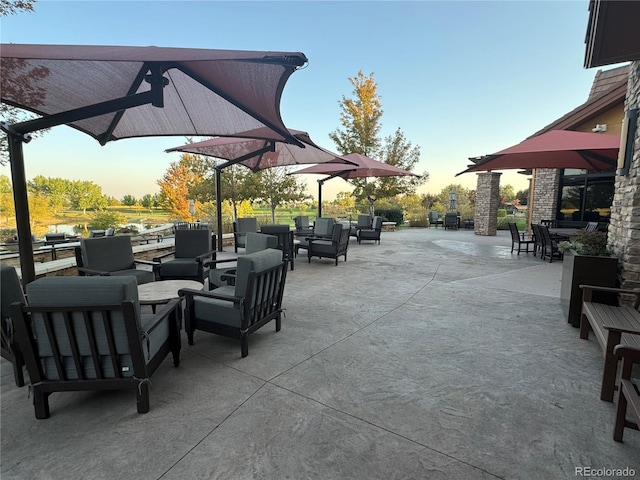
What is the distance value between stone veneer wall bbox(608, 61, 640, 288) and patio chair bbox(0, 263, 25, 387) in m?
5.28

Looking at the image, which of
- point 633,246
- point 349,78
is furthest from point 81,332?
point 349,78

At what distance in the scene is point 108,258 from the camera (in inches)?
167

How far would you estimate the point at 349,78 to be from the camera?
1596 centimetres

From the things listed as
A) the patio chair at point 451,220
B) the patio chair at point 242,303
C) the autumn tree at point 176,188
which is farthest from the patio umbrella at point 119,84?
the patio chair at point 451,220

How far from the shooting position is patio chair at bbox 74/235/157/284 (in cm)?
404

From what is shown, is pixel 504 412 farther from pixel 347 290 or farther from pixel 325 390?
pixel 347 290

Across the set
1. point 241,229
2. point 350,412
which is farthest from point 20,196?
point 241,229

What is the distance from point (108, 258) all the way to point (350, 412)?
12.9 ft

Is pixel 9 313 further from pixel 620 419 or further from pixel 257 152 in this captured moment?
pixel 257 152

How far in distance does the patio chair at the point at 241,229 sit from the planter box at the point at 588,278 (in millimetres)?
6619

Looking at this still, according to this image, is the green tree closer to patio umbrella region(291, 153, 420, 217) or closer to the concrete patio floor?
patio umbrella region(291, 153, 420, 217)

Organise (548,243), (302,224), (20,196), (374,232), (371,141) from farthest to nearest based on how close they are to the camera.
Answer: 1. (371,141)
2. (374,232)
3. (302,224)
4. (548,243)
5. (20,196)

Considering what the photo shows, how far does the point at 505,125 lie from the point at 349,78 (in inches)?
323

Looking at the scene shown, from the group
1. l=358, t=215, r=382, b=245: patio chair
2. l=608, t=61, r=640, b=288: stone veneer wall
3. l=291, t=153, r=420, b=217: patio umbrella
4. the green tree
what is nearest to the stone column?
l=291, t=153, r=420, b=217: patio umbrella
